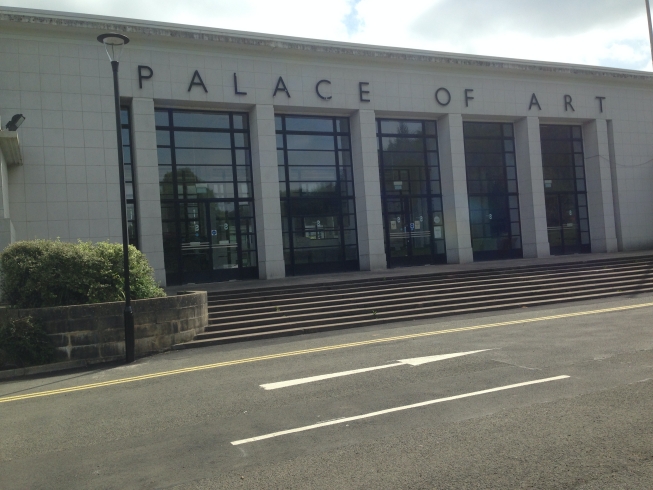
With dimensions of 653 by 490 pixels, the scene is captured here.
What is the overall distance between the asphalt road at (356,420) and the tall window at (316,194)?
38.5 ft

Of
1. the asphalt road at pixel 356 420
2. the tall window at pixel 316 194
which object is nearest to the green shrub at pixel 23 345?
A: the asphalt road at pixel 356 420

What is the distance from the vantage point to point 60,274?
12.6 meters

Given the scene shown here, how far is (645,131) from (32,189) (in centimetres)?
2805

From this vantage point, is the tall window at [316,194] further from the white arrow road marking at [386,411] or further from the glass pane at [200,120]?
the white arrow road marking at [386,411]

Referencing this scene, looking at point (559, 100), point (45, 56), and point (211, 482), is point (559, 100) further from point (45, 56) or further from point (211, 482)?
point (211, 482)

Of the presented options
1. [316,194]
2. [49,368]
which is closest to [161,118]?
[316,194]

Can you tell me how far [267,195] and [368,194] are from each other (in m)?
4.23

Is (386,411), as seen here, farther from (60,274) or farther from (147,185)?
(147,185)

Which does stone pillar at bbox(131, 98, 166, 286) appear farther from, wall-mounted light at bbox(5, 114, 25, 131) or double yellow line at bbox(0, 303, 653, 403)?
double yellow line at bbox(0, 303, 653, 403)

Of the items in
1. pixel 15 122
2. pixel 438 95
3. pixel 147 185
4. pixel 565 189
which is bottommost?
pixel 565 189

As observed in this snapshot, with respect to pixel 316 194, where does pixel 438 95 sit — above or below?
above

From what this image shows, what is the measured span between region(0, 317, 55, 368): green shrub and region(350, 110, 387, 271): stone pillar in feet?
45.4

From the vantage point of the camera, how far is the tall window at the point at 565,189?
92.0ft

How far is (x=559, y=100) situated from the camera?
2739 cm
